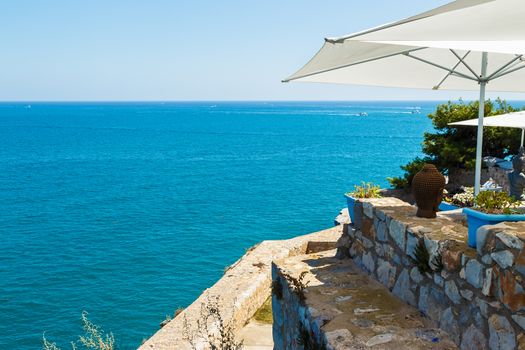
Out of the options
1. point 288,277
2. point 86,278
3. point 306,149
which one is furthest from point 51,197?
point 306,149

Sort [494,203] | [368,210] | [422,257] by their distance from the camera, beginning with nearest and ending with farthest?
[494,203], [422,257], [368,210]

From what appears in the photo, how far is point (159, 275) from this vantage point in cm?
2180

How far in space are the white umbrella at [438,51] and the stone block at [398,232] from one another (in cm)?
187

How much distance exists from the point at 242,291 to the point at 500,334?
5903 millimetres

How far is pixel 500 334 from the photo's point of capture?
367 cm

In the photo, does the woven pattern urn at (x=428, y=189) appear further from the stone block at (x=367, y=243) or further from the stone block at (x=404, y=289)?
the stone block at (x=367, y=243)

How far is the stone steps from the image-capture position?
440cm

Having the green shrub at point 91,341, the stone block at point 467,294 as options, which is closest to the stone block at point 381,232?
the stone block at point 467,294

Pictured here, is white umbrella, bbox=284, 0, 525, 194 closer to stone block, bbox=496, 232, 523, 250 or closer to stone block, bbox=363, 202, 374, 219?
stone block, bbox=496, 232, 523, 250

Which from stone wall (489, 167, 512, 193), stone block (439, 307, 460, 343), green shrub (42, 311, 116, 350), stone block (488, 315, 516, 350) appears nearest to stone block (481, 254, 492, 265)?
stone block (488, 315, 516, 350)

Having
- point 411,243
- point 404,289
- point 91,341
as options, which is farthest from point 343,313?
point 91,341

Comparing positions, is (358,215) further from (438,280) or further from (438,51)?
(438,51)

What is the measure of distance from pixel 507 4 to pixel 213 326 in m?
6.15

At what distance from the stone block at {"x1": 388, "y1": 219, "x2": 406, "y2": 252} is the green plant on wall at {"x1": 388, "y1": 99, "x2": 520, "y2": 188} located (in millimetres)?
11016
